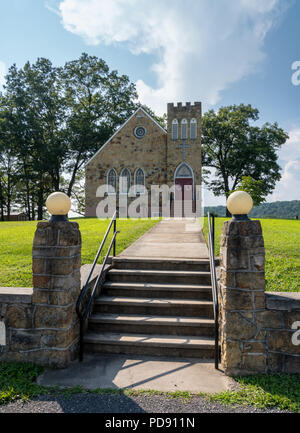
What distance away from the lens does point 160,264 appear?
16.6ft

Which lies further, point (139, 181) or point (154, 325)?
point (139, 181)

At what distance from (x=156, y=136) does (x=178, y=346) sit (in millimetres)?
18500

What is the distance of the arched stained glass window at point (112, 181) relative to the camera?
20672 mm

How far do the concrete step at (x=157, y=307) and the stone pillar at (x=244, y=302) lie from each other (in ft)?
2.66

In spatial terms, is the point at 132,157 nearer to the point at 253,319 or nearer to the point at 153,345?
the point at 153,345

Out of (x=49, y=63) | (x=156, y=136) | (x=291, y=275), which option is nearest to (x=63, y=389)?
(x=291, y=275)

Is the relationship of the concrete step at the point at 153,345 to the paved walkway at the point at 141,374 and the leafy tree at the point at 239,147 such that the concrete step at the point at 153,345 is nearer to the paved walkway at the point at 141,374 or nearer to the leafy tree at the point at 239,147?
the paved walkway at the point at 141,374

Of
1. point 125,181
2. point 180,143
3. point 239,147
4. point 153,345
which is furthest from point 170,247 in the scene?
point 239,147

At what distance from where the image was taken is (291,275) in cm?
489

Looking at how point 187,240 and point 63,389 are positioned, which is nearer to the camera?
point 63,389

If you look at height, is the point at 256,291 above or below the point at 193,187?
below

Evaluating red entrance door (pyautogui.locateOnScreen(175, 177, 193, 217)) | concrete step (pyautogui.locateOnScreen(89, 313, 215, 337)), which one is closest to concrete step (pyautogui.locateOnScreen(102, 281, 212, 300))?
concrete step (pyautogui.locateOnScreen(89, 313, 215, 337))

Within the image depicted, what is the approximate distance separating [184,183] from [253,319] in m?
16.8

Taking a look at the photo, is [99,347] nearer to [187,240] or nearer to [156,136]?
[187,240]
